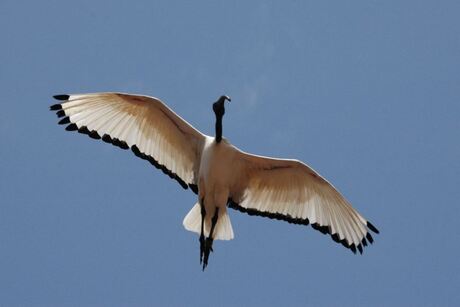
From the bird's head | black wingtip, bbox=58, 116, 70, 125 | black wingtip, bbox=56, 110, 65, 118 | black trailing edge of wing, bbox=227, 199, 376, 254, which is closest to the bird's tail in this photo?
black trailing edge of wing, bbox=227, 199, 376, 254

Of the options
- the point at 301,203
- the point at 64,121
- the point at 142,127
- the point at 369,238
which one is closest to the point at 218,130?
the point at 142,127

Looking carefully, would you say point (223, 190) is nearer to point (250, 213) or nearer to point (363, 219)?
point (250, 213)

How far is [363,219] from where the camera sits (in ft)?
52.5

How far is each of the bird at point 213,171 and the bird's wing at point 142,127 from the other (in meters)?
0.01

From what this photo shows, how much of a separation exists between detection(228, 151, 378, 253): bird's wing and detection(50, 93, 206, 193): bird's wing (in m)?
0.76

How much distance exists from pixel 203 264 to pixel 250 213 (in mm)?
1172

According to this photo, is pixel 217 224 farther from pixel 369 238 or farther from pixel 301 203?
pixel 369 238

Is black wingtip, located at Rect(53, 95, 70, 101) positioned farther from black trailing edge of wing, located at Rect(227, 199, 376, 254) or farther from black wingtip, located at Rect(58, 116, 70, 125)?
black trailing edge of wing, located at Rect(227, 199, 376, 254)

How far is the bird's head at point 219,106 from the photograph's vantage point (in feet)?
50.5

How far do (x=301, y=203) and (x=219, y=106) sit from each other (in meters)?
1.86

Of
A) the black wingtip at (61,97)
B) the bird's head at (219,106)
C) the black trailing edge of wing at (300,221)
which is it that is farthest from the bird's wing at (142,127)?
the black trailing edge of wing at (300,221)

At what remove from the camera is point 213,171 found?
602 inches

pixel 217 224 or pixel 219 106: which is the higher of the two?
pixel 219 106

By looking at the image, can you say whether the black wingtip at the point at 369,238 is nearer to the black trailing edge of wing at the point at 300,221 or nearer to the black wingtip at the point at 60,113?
the black trailing edge of wing at the point at 300,221
